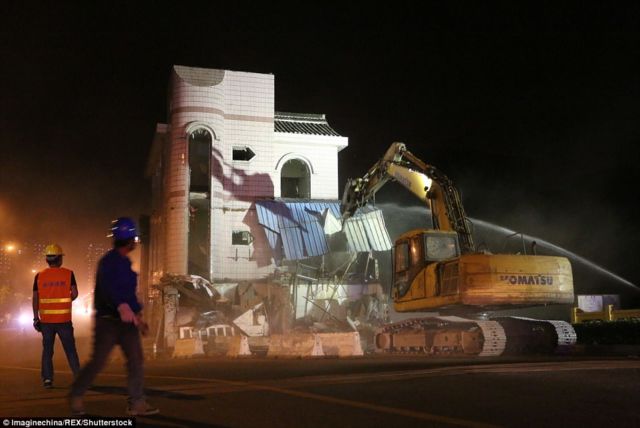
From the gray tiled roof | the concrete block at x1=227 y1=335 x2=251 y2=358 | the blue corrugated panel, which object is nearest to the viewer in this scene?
the concrete block at x1=227 y1=335 x2=251 y2=358

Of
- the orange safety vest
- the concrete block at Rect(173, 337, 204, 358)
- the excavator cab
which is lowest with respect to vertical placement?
the concrete block at Rect(173, 337, 204, 358)

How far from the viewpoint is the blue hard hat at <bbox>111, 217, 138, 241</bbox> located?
6430 mm

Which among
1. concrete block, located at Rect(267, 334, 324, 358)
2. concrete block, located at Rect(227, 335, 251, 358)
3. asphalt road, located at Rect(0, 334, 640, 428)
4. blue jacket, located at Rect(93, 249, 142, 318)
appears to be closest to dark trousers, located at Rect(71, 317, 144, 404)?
blue jacket, located at Rect(93, 249, 142, 318)

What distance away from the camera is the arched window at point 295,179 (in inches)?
1326

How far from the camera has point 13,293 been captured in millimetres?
85562

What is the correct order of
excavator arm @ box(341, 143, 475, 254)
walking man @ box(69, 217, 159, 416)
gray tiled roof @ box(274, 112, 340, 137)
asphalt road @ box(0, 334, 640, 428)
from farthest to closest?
gray tiled roof @ box(274, 112, 340, 137), excavator arm @ box(341, 143, 475, 254), walking man @ box(69, 217, 159, 416), asphalt road @ box(0, 334, 640, 428)

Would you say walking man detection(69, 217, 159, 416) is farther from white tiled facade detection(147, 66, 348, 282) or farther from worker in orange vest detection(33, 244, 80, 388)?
white tiled facade detection(147, 66, 348, 282)

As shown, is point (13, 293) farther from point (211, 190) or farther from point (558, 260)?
point (558, 260)

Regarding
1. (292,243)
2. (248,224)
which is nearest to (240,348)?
(292,243)

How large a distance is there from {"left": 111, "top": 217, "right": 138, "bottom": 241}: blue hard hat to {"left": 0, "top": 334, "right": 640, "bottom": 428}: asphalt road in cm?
176

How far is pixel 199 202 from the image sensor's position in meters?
31.0

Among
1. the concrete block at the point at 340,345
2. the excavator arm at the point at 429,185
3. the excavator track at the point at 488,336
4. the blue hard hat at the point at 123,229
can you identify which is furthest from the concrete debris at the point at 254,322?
the blue hard hat at the point at 123,229

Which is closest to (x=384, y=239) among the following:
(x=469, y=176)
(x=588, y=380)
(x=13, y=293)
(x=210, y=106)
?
(x=210, y=106)

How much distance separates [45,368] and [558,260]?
1163cm
